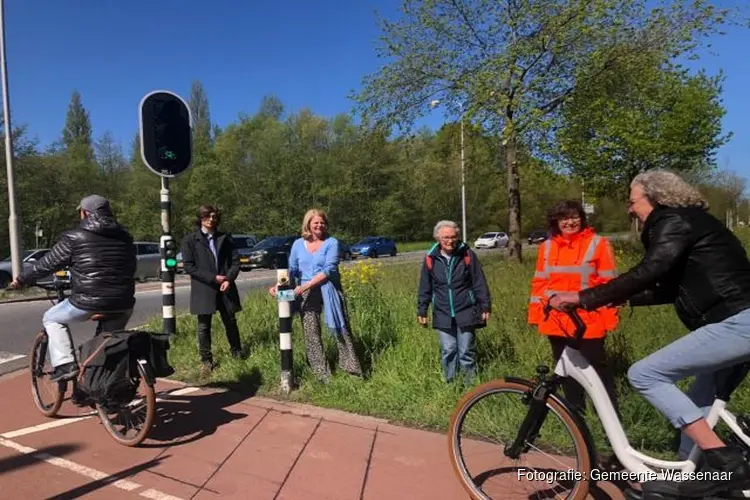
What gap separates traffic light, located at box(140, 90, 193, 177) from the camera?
6.93m

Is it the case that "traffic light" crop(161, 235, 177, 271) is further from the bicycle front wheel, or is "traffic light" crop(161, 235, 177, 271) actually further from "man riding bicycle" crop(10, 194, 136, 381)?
the bicycle front wheel

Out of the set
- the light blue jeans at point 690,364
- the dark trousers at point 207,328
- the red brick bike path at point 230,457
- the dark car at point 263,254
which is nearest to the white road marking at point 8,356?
the red brick bike path at point 230,457

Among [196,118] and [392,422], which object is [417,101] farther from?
[196,118]

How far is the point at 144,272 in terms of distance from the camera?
25.2m

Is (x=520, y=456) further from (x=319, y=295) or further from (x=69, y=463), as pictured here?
(x=69, y=463)

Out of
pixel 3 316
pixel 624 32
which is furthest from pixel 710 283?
pixel 624 32

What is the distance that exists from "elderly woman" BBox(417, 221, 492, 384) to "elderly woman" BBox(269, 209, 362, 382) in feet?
2.96

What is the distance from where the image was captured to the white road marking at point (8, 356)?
7692mm

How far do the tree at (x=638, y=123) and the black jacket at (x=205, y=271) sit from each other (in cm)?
1333

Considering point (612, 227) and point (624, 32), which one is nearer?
point (624, 32)

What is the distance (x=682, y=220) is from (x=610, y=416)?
1.07 meters

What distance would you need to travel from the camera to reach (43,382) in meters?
5.12

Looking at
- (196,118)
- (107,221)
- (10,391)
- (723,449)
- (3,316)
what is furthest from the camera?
(196,118)

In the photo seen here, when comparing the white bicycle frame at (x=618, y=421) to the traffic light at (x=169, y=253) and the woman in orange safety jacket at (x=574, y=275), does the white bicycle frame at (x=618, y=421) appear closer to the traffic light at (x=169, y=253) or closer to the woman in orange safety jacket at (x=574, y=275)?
the woman in orange safety jacket at (x=574, y=275)
